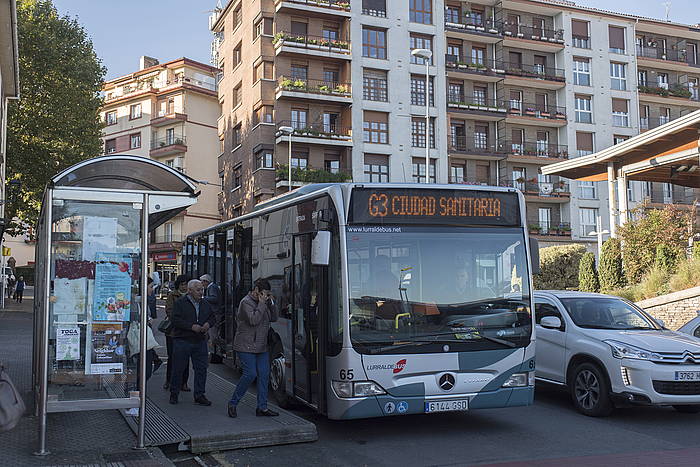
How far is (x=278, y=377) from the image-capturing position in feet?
31.9

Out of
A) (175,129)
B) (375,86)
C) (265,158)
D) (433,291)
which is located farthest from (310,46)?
(433,291)

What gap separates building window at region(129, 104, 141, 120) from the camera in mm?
66375

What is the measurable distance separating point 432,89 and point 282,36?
11.1 m

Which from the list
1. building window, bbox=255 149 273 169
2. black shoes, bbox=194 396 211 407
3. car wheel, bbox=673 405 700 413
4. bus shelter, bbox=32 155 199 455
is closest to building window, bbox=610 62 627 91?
building window, bbox=255 149 273 169

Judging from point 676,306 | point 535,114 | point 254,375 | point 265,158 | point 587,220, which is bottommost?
point 254,375

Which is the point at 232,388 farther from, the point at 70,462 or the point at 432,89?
the point at 432,89

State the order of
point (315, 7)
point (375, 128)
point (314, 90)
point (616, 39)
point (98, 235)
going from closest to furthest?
point (98, 235) < point (314, 90) < point (315, 7) < point (375, 128) < point (616, 39)

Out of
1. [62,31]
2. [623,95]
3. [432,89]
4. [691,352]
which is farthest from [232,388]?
[623,95]

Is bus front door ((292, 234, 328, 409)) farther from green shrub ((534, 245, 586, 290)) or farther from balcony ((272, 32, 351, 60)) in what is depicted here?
balcony ((272, 32, 351, 60))

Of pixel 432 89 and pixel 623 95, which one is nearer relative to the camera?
pixel 432 89

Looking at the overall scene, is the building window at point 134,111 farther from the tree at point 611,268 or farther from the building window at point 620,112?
the tree at point 611,268

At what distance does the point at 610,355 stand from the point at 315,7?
129 feet

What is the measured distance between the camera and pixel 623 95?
53750 mm

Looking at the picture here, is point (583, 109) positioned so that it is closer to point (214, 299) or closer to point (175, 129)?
point (175, 129)
